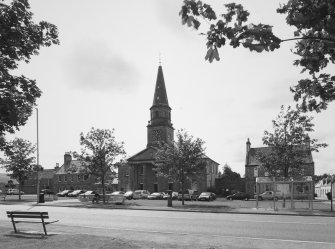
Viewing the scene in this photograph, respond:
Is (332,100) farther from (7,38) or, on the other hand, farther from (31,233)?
(31,233)

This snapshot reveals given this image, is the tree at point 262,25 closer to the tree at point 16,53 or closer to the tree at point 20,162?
the tree at point 16,53

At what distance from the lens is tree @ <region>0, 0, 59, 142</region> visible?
9.76 metres

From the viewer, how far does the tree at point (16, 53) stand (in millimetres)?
9758

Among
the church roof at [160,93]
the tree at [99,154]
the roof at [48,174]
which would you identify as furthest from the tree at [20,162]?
the roof at [48,174]

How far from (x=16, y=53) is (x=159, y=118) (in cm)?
6944

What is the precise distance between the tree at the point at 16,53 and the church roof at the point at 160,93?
68714mm

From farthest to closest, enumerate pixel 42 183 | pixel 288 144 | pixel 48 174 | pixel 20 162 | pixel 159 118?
pixel 48 174 → pixel 42 183 → pixel 159 118 → pixel 20 162 → pixel 288 144

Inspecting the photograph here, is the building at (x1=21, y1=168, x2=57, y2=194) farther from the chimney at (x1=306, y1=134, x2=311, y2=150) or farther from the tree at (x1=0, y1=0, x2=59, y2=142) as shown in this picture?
the tree at (x1=0, y1=0, x2=59, y2=142)

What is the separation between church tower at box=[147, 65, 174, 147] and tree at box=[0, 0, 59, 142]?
6756 centimetres

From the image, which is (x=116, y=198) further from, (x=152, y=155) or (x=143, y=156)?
(x=143, y=156)

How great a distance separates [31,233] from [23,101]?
6015mm

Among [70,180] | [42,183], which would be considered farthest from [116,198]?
[42,183]

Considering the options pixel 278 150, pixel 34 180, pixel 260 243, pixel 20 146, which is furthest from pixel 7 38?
pixel 34 180

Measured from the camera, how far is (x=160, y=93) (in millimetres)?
80250
